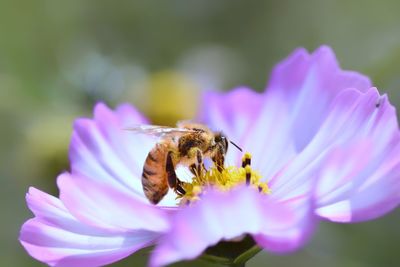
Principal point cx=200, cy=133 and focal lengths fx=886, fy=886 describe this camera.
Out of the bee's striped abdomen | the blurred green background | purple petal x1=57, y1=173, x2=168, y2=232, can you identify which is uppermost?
the blurred green background

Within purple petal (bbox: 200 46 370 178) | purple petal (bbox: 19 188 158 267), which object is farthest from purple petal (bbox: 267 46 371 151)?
purple petal (bbox: 19 188 158 267)

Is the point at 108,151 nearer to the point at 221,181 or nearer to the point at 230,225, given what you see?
the point at 221,181

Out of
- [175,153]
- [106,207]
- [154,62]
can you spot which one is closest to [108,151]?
[175,153]

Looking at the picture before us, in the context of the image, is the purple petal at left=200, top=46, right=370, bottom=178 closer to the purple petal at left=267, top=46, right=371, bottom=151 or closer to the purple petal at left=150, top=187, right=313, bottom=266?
the purple petal at left=267, top=46, right=371, bottom=151

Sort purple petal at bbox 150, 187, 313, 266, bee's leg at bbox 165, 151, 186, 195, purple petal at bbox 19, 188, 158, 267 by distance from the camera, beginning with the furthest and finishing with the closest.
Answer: bee's leg at bbox 165, 151, 186, 195, purple petal at bbox 19, 188, 158, 267, purple petal at bbox 150, 187, 313, 266

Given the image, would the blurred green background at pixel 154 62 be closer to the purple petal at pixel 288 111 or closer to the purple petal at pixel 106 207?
the purple petal at pixel 288 111

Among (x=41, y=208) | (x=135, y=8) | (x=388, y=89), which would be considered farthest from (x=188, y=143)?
(x=135, y=8)
